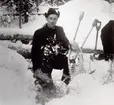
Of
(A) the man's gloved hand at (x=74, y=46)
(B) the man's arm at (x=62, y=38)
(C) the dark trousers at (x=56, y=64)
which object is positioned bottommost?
(C) the dark trousers at (x=56, y=64)

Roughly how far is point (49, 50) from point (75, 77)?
16cm

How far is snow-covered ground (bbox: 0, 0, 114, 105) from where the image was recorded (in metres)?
1.29

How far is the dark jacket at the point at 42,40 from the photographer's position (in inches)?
54.5

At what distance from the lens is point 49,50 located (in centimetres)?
138

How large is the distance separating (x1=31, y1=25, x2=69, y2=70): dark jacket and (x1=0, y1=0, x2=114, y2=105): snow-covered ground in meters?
0.03

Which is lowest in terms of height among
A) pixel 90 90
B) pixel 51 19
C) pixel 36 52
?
pixel 90 90

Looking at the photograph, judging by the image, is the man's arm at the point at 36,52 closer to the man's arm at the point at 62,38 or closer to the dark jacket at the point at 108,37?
the man's arm at the point at 62,38

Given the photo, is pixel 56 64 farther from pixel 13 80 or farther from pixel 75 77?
pixel 13 80

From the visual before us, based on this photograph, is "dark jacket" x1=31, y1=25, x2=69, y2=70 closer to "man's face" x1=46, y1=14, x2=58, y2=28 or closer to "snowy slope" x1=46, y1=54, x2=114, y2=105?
"man's face" x1=46, y1=14, x2=58, y2=28

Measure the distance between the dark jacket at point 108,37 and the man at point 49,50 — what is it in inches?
6.3

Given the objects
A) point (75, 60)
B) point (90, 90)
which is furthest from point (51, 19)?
point (90, 90)

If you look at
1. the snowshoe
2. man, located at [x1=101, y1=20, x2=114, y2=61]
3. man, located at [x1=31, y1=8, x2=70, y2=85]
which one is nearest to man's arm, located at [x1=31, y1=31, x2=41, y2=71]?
man, located at [x1=31, y1=8, x2=70, y2=85]

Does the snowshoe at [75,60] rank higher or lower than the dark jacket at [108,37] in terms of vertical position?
lower

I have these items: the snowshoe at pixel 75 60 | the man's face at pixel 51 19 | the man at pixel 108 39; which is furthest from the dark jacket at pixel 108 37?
the man's face at pixel 51 19
